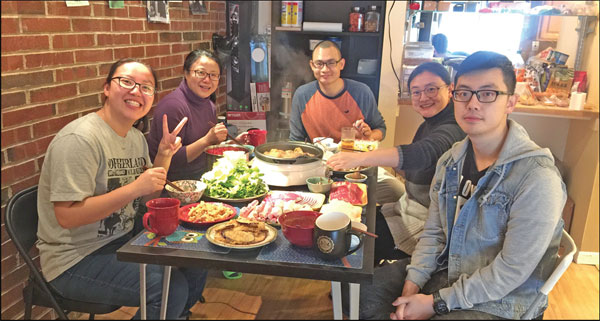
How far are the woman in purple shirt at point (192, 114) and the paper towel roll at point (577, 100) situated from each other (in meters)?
2.01

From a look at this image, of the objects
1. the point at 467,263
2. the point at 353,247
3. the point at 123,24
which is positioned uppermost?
the point at 123,24

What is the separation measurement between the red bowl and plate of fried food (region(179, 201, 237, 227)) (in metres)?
0.19

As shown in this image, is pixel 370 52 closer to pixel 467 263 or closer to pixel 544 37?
pixel 544 37

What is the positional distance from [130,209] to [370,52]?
2484 millimetres

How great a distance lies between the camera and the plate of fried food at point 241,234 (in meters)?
1.20

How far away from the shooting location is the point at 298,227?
120 cm

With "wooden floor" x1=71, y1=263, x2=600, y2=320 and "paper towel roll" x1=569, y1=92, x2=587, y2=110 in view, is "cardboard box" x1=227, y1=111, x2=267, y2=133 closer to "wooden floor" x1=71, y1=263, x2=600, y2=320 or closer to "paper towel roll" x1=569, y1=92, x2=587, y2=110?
"wooden floor" x1=71, y1=263, x2=600, y2=320

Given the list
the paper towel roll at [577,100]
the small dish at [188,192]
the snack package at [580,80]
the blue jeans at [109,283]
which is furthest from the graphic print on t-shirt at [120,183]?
the snack package at [580,80]

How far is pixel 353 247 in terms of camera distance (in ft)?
4.04

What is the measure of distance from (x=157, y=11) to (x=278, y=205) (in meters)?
1.60

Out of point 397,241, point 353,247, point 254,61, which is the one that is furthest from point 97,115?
point 254,61

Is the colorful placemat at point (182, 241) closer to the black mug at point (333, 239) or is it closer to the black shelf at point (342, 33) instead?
the black mug at point (333, 239)

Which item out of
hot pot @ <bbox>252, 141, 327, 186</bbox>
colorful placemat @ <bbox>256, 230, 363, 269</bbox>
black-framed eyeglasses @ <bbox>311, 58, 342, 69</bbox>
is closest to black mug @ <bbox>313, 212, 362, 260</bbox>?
colorful placemat @ <bbox>256, 230, 363, 269</bbox>

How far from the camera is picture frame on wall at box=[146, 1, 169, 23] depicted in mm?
2424
